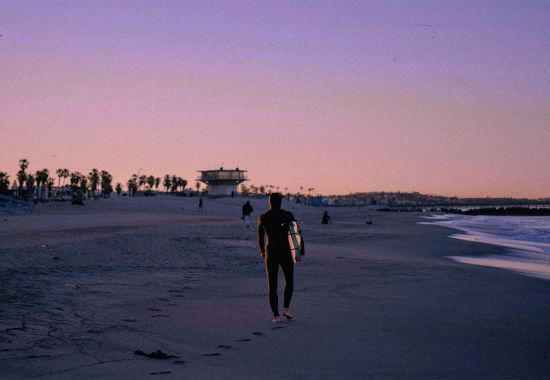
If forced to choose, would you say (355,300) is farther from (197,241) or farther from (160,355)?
(197,241)

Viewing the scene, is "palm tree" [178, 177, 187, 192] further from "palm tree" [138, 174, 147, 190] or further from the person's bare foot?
Result: the person's bare foot

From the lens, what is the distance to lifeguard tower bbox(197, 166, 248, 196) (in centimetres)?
12569

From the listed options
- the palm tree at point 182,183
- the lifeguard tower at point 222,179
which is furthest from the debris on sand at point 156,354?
the palm tree at point 182,183

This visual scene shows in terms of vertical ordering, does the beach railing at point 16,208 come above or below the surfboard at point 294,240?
below

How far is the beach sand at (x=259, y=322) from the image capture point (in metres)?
5.64

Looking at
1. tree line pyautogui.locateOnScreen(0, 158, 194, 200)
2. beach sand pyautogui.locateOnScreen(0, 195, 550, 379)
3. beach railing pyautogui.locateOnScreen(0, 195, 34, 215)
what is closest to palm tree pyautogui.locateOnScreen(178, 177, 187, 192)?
tree line pyautogui.locateOnScreen(0, 158, 194, 200)

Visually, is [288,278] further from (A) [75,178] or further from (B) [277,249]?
(A) [75,178]

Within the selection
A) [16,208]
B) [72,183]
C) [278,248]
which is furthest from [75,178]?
[278,248]

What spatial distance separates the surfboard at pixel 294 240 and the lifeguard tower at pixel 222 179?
11667cm

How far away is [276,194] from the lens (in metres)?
8.47

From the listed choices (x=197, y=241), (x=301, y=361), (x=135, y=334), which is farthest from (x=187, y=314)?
(x=197, y=241)

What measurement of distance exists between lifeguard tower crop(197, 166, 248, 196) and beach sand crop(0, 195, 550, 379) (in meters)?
110

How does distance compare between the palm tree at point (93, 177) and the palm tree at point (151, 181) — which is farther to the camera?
the palm tree at point (151, 181)

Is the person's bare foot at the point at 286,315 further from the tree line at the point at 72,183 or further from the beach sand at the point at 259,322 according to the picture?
the tree line at the point at 72,183
